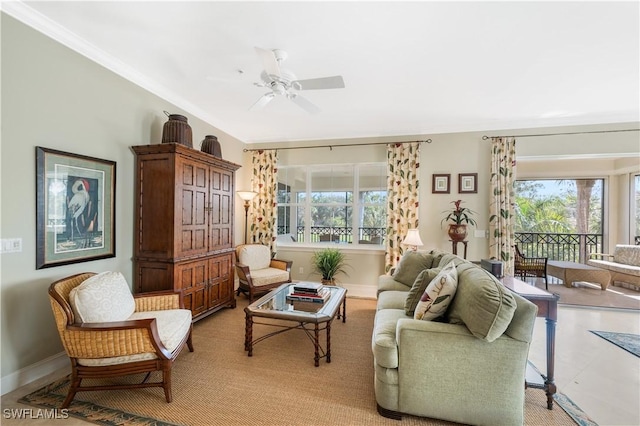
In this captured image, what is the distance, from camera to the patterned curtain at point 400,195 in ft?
14.9

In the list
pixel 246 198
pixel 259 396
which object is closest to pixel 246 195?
pixel 246 198

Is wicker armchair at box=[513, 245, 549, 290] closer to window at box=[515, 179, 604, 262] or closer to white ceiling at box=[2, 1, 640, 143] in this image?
window at box=[515, 179, 604, 262]

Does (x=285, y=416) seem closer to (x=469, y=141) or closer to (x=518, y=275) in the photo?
(x=469, y=141)

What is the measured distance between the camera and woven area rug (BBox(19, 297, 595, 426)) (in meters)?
1.86

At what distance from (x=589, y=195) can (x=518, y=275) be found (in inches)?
126

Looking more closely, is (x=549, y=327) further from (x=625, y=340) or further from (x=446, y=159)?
(x=446, y=159)

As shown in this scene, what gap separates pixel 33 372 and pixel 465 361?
128 inches

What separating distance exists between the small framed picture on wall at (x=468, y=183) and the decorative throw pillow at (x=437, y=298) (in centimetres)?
284

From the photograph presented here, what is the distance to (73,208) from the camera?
8.12ft

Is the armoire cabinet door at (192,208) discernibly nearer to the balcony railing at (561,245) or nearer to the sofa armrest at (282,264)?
the sofa armrest at (282,264)

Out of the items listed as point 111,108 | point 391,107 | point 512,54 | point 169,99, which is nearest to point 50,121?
point 111,108

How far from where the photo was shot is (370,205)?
16.5 ft

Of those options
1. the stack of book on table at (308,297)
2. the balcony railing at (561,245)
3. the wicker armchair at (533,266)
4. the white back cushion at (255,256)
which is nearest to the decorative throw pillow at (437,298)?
the stack of book on table at (308,297)

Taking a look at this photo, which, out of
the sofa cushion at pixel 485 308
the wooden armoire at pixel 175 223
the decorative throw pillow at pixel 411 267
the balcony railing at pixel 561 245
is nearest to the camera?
the sofa cushion at pixel 485 308
